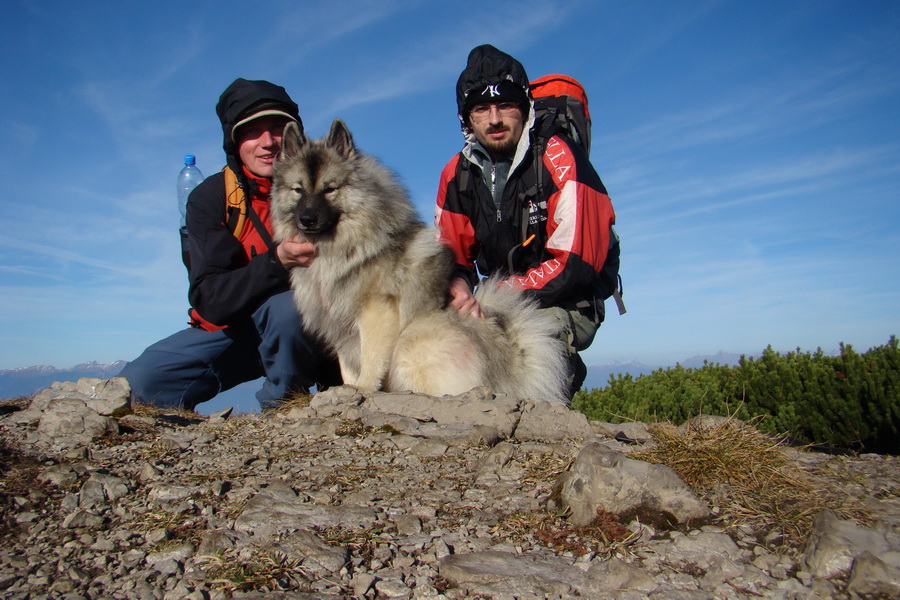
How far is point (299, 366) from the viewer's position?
16.1 feet

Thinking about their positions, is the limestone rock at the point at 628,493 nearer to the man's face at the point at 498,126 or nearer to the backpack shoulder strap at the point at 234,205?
the man's face at the point at 498,126

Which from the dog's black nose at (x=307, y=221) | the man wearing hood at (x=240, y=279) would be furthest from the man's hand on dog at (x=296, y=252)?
the dog's black nose at (x=307, y=221)

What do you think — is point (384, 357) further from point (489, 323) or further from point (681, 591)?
point (681, 591)

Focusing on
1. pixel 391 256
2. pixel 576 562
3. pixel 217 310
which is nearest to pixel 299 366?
pixel 217 310

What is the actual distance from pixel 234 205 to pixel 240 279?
27.4 inches

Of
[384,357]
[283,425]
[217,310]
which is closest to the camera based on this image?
[283,425]

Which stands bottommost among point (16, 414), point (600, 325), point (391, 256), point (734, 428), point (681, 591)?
point (681, 591)

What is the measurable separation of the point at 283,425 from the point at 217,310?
1692 mm

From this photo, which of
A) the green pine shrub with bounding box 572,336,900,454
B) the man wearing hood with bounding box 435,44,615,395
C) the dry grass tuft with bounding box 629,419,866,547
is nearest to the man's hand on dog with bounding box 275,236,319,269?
the man wearing hood with bounding box 435,44,615,395

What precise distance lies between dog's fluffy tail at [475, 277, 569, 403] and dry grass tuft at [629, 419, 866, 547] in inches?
71.6

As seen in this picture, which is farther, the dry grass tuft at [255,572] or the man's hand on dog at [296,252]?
the man's hand on dog at [296,252]

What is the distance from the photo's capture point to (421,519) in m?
2.04

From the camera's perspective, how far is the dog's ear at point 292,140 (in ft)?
13.8

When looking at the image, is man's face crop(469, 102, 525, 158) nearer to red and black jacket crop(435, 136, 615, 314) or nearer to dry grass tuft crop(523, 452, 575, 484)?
red and black jacket crop(435, 136, 615, 314)
